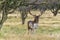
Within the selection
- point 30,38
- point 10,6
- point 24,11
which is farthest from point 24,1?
point 24,11

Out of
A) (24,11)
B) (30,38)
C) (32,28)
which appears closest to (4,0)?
(30,38)

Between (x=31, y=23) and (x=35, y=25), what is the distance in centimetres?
38

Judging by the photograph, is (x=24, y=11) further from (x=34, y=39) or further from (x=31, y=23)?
(x=34, y=39)

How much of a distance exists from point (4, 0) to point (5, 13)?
134 cm

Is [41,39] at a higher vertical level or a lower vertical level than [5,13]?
lower

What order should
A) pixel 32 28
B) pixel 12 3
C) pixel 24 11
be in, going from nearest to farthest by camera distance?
pixel 12 3 < pixel 32 28 < pixel 24 11

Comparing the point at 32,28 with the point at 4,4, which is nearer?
the point at 4,4

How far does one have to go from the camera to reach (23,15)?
117 feet

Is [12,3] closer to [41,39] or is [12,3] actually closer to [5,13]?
[5,13]

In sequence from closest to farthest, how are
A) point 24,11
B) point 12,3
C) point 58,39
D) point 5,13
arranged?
point 58,39 → point 12,3 → point 5,13 → point 24,11

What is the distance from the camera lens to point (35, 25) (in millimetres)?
22656

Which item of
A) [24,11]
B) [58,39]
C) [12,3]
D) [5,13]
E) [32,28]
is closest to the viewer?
Result: [58,39]

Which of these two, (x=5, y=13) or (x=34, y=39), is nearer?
(x=34, y=39)

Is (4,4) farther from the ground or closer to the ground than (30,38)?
farther from the ground
